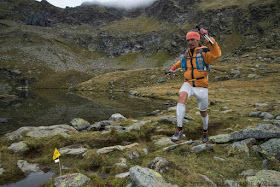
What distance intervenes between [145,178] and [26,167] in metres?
5.84

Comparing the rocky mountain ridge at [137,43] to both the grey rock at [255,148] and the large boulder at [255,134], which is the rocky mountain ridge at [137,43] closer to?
the large boulder at [255,134]

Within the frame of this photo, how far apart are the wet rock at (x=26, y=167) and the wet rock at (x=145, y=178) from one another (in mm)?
4876

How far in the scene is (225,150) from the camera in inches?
253

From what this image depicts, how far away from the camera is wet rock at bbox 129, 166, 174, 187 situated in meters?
3.93

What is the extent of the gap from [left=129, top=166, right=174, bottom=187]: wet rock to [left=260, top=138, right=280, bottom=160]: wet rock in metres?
3.87

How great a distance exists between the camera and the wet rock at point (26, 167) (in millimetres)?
6613

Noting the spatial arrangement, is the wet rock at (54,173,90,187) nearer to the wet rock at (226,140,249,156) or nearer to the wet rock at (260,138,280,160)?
the wet rock at (226,140,249,156)

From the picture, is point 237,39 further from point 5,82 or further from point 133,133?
point 5,82

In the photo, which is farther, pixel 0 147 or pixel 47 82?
pixel 47 82

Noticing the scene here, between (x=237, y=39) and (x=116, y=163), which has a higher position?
(x=237, y=39)

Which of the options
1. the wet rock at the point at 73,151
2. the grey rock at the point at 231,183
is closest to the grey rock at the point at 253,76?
the grey rock at the point at 231,183

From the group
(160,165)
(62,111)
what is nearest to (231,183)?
(160,165)

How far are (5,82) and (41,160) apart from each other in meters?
123

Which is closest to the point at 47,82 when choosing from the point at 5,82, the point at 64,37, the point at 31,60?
the point at 5,82
